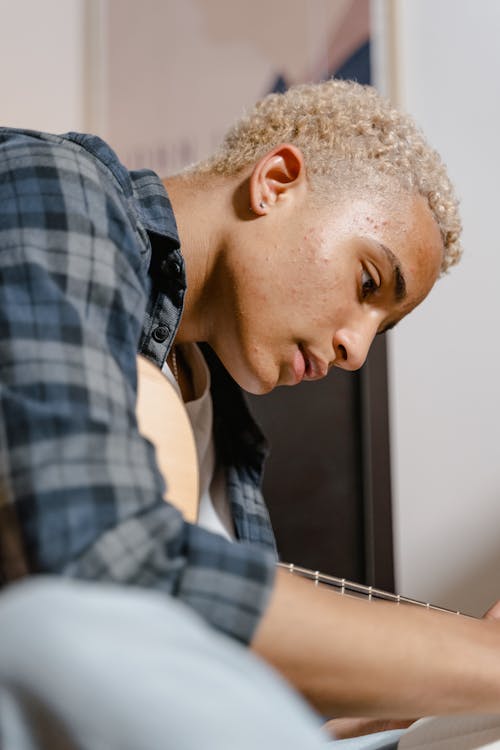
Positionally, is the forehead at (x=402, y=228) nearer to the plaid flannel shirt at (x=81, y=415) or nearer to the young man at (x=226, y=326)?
the young man at (x=226, y=326)

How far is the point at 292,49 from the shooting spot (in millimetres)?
2162

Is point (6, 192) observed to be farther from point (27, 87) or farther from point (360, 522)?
point (27, 87)

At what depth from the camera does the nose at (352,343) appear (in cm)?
108

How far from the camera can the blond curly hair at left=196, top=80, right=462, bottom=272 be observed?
3.55ft

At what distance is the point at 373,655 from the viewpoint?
67cm

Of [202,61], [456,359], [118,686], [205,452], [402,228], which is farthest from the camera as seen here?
[202,61]

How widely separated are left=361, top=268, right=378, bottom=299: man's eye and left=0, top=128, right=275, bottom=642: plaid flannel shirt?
32cm

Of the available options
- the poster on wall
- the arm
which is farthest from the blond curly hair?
the poster on wall

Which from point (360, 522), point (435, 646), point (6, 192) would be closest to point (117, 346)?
point (6, 192)

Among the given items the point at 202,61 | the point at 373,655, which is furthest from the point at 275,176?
the point at 202,61

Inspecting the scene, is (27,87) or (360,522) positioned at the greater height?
(27,87)

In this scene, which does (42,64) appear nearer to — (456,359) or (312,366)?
(456,359)

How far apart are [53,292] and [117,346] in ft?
0.23

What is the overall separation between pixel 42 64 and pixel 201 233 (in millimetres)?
1388
